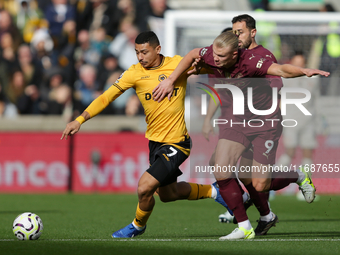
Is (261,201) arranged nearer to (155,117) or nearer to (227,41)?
(155,117)

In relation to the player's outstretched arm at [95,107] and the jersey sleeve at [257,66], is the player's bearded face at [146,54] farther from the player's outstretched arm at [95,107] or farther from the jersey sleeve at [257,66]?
the jersey sleeve at [257,66]

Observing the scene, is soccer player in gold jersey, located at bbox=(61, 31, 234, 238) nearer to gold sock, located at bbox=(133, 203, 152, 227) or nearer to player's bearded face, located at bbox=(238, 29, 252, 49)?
gold sock, located at bbox=(133, 203, 152, 227)

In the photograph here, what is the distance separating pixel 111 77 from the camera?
1241cm

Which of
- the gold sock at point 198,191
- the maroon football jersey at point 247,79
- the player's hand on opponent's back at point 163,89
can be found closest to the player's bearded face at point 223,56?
the maroon football jersey at point 247,79

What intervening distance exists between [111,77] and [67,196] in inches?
123

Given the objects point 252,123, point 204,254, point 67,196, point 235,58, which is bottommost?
point 67,196

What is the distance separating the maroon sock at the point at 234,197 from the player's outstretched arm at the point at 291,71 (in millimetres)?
1134

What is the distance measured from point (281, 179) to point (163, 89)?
165 cm

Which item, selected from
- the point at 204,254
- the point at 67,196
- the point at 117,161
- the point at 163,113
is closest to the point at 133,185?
the point at 117,161

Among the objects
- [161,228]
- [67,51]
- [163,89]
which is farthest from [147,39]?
[67,51]

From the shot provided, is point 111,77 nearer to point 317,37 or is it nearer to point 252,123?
point 317,37

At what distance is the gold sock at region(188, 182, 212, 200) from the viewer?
19.3 feet

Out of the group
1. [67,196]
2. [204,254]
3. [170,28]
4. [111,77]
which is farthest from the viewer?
[111,77]

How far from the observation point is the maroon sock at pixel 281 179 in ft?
19.0
